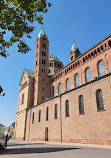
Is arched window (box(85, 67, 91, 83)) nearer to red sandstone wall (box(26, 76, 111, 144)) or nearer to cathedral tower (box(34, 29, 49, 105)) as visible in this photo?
red sandstone wall (box(26, 76, 111, 144))

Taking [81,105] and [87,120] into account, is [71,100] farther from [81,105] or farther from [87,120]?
[87,120]

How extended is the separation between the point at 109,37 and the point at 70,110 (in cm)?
1284

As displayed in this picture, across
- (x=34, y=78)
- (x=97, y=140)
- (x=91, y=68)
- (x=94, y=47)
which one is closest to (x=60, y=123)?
(x=97, y=140)

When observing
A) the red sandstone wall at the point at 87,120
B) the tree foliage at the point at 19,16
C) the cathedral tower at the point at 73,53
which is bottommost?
the red sandstone wall at the point at 87,120

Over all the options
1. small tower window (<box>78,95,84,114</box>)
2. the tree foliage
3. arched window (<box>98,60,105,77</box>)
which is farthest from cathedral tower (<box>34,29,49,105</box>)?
the tree foliage

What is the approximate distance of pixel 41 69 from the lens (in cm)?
3772

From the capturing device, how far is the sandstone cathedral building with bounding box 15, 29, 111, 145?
16.0m

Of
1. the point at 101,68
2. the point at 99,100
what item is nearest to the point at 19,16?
the point at 99,100

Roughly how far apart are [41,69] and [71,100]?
62.6 feet

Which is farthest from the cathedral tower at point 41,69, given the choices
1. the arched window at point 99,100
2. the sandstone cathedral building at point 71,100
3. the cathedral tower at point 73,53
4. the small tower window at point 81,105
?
the arched window at point 99,100

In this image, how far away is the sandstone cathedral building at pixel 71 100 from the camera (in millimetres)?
15977

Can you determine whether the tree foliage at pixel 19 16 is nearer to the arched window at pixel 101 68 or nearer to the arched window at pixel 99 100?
the arched window at pixel 99 100

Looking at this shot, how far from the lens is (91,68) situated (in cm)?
2414

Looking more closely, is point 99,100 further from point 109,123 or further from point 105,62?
point 105,62
